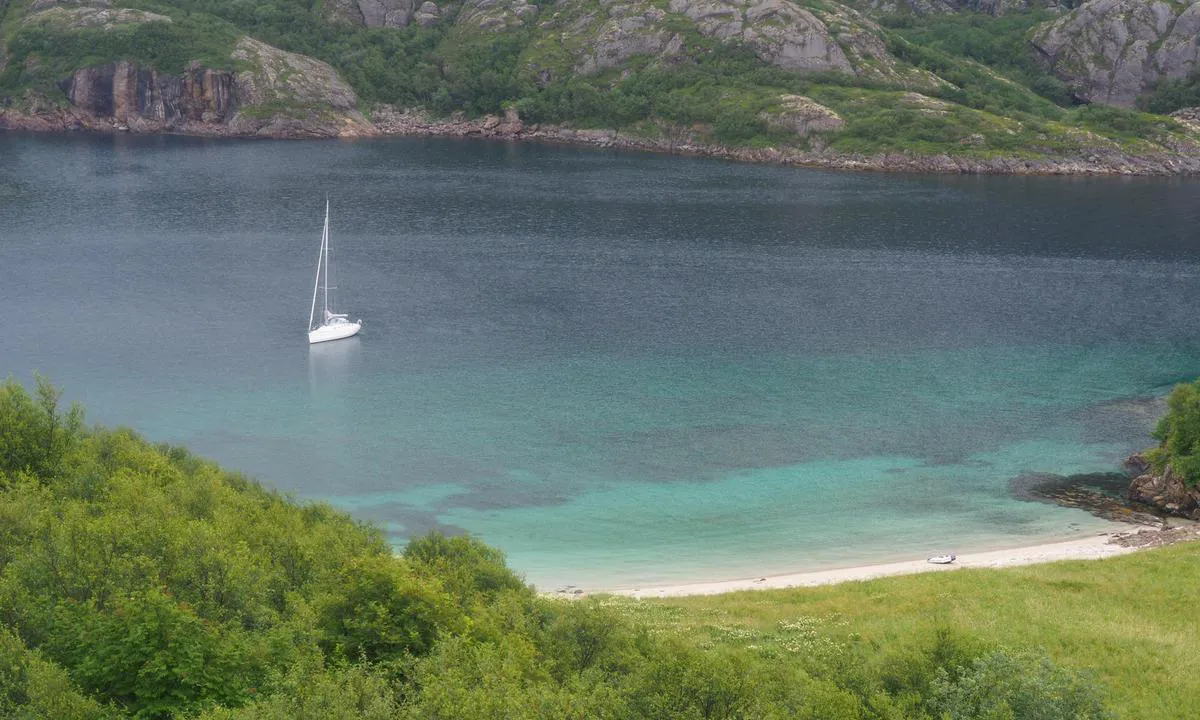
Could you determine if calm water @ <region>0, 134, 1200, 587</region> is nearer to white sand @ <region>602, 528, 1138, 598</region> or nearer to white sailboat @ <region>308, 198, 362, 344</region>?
white sailboat @ <region>308, 198, 362, 344</region>

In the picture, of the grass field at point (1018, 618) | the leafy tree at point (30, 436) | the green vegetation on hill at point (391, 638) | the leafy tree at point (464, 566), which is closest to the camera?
the green vegetation on hill at point (391, 638)

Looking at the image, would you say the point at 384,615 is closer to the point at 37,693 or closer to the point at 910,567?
the point at 37,693

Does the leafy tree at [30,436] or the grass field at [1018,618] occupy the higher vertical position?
the leafy tree at [30,436]

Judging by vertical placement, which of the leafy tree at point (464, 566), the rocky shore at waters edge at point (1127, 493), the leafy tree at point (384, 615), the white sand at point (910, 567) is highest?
the leafy tree at point (384, 615)

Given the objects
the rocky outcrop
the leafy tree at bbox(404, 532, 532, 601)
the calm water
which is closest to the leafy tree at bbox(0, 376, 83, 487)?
the calm water

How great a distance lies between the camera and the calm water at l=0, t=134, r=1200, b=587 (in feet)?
239

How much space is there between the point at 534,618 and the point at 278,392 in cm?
5112

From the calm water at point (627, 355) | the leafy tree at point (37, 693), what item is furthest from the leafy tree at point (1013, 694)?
the calm water at point (627, 355)

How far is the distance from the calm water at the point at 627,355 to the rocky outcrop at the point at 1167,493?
523 cm

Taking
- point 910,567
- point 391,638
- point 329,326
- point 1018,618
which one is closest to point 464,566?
point 391,638

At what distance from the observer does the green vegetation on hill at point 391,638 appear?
3359cm

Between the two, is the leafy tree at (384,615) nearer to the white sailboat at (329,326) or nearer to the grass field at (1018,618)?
the grass field at (1018,618)

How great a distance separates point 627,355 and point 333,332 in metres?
26.3

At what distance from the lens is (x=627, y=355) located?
329ft
